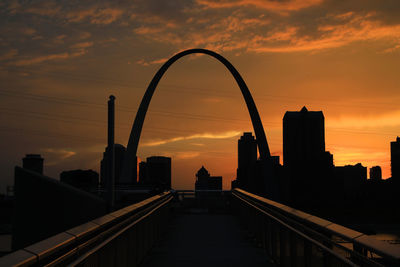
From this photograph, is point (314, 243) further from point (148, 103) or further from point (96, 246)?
point (148, 103)

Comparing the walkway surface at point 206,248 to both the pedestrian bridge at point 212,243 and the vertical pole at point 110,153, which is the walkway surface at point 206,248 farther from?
the vertical pole at point 110,153

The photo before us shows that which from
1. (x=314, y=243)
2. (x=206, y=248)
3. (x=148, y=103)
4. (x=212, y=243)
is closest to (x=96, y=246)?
(x=314, y=243)

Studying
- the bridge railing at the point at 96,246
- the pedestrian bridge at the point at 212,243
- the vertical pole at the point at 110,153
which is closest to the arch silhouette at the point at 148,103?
the pedestrian bridge at the point at 212,243

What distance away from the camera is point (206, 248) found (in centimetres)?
1380

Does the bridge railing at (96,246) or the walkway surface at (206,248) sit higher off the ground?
the bridge railing at (96,246)

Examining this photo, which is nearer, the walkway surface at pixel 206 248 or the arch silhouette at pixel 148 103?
the walkway surface at pixel 206 248

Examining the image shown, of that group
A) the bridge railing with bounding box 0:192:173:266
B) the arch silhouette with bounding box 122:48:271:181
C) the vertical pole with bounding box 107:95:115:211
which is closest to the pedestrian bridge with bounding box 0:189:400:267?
the bridge railing with bounding box 0:192:173:266

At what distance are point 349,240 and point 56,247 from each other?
9.33 ft

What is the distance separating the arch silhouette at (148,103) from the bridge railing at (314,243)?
49.4 meters

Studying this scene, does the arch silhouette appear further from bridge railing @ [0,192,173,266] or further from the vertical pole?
bridge railing @ [0,192,173,266]

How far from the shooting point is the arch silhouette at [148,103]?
63.2m

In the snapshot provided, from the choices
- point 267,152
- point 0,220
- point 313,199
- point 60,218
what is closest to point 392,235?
point 313,199

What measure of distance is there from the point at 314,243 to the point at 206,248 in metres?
6.94

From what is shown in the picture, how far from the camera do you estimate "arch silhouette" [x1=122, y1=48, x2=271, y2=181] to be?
6322 centimetres
